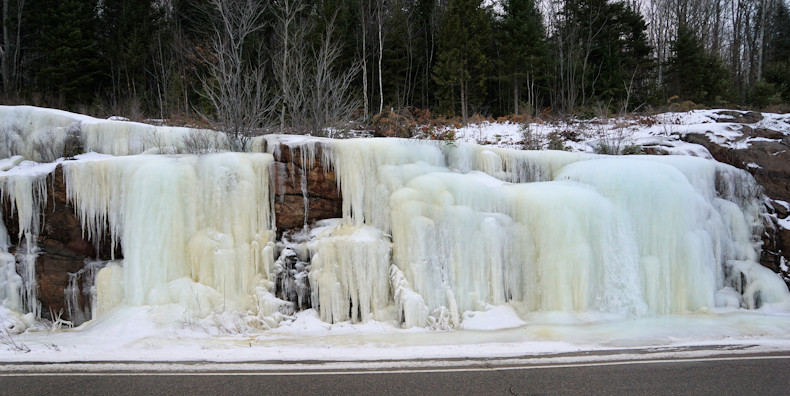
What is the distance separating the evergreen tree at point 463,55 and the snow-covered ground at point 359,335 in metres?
15.0

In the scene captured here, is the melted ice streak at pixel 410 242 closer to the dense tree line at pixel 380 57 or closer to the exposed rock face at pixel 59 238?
the exposed rock face at pixel 59 238

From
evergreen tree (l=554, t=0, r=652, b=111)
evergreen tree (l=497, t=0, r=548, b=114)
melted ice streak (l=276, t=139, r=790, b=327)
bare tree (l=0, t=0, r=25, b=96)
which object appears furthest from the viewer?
evergreen tree (l=554, t=0, r=652, b=111)

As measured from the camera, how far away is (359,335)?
769 centimetres

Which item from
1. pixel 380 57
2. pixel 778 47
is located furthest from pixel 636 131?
pixel 778 47

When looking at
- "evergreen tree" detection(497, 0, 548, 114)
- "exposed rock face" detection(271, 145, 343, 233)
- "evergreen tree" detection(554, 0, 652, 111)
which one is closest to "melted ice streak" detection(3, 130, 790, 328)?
"exposed rock face" detection(271, 145, 343, 233)

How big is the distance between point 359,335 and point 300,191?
3.13 metres

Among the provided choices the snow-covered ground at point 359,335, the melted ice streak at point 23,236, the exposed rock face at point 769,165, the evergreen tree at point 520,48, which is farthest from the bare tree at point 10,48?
the exposed rock face at point 769,165

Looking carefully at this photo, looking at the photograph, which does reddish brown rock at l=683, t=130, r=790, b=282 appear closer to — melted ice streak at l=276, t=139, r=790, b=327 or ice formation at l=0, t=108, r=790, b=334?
melted ice streak at l=276, t=139, r=790, b=327

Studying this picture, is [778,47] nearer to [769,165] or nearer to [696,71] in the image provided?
[696,71]

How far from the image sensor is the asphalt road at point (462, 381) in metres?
4.59

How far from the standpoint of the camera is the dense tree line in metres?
21.9

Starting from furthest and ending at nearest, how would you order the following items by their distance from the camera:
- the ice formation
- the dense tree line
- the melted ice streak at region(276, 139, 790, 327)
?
the dense tree line, the melted ice streak at region(276, 139, 790, 327), the ice formation

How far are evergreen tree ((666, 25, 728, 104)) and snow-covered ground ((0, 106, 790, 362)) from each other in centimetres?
1837

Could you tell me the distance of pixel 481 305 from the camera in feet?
28.3
